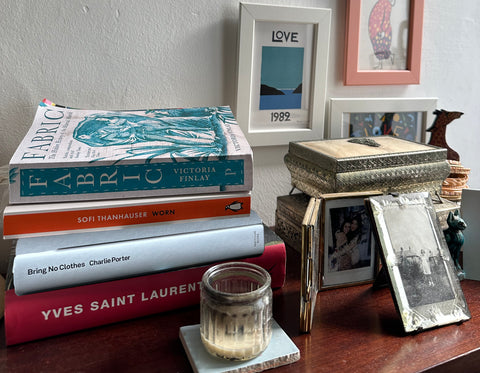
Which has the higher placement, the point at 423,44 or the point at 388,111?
the point at 423,44

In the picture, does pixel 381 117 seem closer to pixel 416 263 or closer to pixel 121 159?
pixel 416 263

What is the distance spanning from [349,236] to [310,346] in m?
0.18

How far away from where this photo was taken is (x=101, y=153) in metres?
0.54

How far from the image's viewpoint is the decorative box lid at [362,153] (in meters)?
0.69

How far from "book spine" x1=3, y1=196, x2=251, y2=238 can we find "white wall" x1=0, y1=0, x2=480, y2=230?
0.25m

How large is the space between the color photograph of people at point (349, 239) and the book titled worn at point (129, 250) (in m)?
0.11

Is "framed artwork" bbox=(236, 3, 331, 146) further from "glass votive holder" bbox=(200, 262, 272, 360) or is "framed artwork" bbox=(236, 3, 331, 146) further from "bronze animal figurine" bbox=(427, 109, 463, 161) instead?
"glass votive holder" bbox=(200, 262, 272, 360)

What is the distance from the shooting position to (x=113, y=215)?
1.77 feet

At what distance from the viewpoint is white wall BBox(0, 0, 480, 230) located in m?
0.68

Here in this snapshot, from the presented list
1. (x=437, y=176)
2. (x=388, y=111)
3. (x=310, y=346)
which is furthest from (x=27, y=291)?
(x=388, y=111)

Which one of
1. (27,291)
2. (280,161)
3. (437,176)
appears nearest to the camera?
(27,291)

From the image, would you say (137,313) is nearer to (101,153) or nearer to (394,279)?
(101,153)

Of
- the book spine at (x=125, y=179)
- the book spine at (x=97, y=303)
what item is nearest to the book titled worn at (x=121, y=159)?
→ the book spine at (x=125, y=179)

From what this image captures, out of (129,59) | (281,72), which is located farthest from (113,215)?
(281,72)
